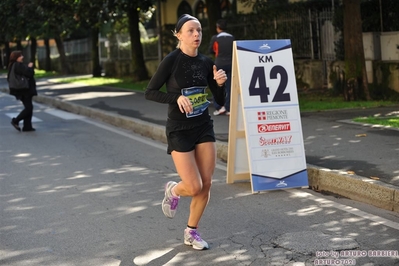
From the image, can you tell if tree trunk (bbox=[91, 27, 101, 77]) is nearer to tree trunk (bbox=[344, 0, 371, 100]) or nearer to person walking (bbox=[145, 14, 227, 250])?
tree trunk (bbox=[344, 0, 371, 100])

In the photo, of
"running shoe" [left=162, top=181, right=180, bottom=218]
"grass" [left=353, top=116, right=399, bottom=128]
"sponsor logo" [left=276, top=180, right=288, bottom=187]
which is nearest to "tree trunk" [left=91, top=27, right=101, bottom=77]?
"grass" [left=353, top=116, right=399, bottom=128]

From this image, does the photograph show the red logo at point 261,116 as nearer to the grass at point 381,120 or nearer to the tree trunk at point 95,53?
the grass at point 381,120

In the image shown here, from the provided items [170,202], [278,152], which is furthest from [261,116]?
[170,202]

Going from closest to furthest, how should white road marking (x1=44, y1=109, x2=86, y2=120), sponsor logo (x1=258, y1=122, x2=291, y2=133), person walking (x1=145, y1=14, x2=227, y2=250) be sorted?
person walking (x1=145, y1=14, x2=227, y2=250) < sponsor logo (x1=258, y1=122, x2=291, y2=133) < white road marking (x1=44, y1=109, x2=86, y2=120)

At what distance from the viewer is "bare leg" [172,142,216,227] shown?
21.1 feet

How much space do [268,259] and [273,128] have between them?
3387 mm

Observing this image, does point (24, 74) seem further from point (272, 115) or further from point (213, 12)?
point (213, 12)

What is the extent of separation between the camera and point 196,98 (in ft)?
21.3

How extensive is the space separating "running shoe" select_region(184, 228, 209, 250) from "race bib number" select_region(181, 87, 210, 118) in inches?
37.4

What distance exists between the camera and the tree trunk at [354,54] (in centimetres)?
1798

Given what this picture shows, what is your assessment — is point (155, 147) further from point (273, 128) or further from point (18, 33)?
point (18, 33)

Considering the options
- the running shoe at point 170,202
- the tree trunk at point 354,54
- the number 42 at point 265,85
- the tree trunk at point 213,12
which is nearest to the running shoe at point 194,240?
the running shoe at point 170,202

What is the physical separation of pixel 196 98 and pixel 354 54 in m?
12.2

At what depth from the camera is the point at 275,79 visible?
9.49m
